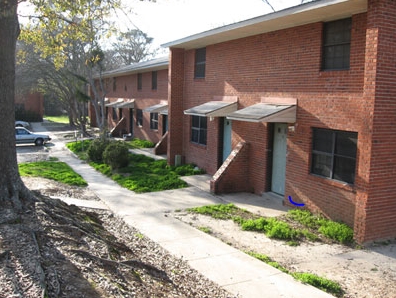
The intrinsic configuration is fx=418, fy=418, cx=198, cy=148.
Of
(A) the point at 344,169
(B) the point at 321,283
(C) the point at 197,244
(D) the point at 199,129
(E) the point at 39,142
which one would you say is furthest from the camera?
(E) the point at 39,142

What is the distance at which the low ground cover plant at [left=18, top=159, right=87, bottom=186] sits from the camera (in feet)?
50.6

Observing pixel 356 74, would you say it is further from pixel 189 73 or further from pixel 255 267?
pixel 189 73

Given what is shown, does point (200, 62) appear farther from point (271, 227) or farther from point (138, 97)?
point (138, 97)

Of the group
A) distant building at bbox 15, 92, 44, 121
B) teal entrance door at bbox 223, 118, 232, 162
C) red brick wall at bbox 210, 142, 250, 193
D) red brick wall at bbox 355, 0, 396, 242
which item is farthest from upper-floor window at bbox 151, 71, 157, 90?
distant building at bbox 15, 92, 44, 121

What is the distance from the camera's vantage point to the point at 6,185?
788 centimetres

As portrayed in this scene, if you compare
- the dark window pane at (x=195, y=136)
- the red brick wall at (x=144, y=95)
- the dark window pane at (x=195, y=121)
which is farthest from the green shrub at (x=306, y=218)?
the red brick wall at (x=144, y=95)

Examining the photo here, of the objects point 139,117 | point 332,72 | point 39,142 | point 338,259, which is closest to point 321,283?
point 338,259

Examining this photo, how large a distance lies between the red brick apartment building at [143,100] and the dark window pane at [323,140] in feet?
39.2

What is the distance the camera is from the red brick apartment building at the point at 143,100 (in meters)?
23.7

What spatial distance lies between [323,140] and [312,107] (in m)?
0.90

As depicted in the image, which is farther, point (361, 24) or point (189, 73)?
point (189, 73)

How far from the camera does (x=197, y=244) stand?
8648 mm

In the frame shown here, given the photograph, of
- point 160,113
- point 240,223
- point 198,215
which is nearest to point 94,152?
point 160,113

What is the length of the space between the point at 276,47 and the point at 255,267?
699 cm
